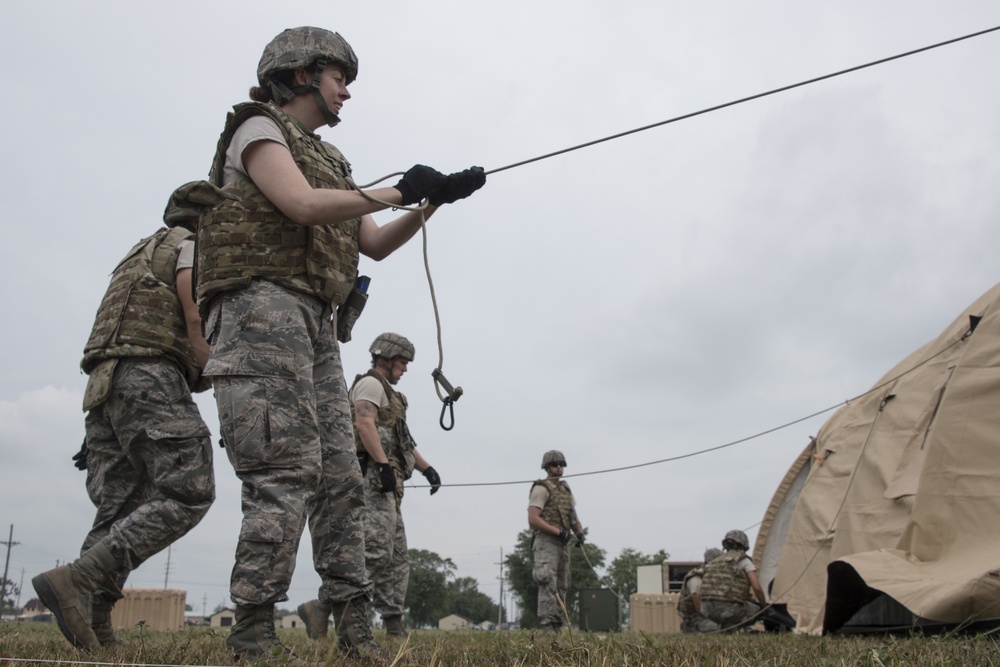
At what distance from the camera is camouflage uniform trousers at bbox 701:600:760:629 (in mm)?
10164

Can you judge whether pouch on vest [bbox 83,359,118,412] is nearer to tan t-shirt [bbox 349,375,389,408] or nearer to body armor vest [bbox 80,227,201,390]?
body armor vest [bbox 80,227,201,390]

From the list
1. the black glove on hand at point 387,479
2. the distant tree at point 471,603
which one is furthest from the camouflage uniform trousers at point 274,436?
the distant tree at point 471,603

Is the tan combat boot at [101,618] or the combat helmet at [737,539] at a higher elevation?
the combat helmet at [737,539]

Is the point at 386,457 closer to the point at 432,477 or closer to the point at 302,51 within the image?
the point at 432,477

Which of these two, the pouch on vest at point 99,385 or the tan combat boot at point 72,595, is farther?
the pouch on vest at point 99,385

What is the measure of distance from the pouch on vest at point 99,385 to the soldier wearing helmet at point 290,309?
930mm

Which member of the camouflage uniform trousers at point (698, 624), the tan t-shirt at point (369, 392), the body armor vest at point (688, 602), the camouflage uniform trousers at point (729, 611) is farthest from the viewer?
the body armor vest at point (688, 602)

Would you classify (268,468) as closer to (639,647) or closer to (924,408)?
(639,647)

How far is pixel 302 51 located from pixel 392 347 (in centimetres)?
420

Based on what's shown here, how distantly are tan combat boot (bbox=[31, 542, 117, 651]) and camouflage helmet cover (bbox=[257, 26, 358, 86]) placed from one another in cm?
210

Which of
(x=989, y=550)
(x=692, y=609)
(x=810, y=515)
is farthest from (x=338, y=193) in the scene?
(x=692, y=609)

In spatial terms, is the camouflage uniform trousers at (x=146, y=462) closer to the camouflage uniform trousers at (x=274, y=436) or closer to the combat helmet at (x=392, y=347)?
the camouflage uniform trousers at (x=274, y=436)

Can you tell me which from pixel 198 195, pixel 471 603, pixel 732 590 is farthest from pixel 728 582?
pixel 471 603

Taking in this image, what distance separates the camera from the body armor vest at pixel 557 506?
10.2 m
